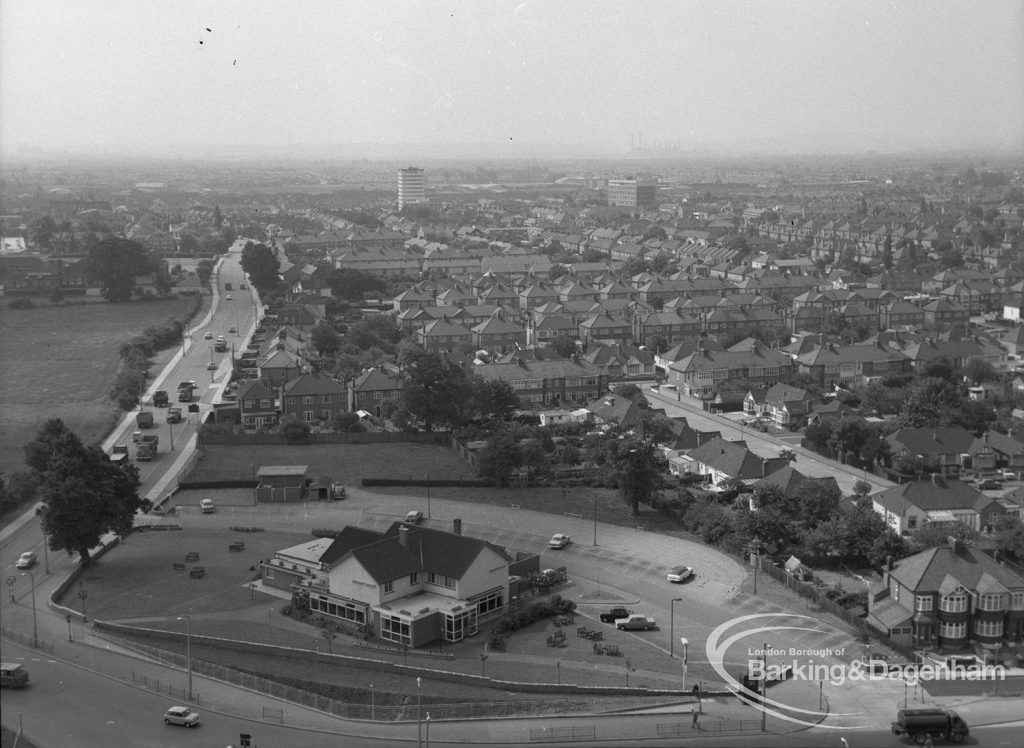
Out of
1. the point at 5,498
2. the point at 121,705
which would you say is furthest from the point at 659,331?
the point at 121,705

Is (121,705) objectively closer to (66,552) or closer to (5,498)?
(66,552)

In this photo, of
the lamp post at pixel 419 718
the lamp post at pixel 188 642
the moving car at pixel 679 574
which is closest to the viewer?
the lamp post at pixel 419 718

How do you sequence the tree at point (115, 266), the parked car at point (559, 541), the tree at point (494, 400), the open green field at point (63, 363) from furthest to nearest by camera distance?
the tree at point (115, 266) < the tree at point (494, 400) < the open green field at point (63, 363) < the parked car at point (559, 541)

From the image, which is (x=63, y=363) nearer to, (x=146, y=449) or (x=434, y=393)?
(x=146, y=449)

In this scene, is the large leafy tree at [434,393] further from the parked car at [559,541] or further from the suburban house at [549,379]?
the parked car at [559,541]

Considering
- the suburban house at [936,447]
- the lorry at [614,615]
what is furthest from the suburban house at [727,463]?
the lorry at [614,615]

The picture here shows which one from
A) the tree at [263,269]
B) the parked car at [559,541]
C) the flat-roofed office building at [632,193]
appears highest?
the flat-roofed office building at [632,193]

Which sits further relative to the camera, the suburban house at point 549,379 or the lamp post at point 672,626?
the suburban house at point 549,379
